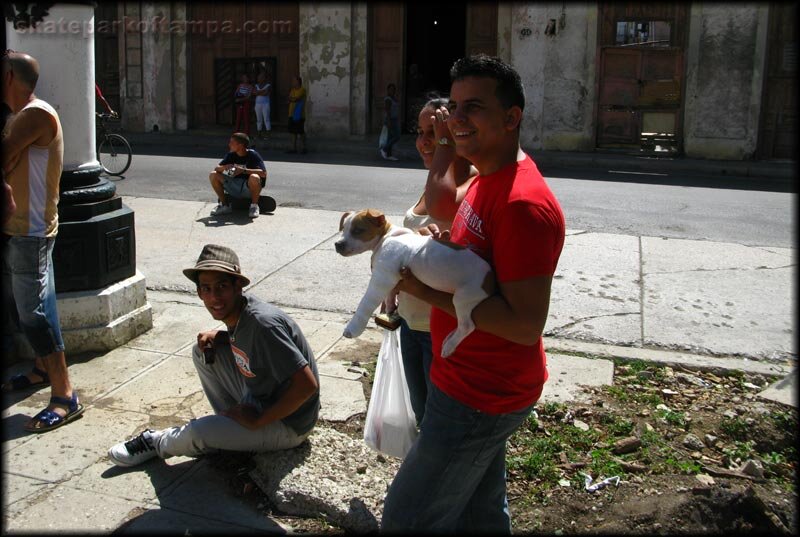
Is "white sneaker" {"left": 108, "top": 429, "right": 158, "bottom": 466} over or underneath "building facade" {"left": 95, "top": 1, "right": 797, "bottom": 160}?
underneath

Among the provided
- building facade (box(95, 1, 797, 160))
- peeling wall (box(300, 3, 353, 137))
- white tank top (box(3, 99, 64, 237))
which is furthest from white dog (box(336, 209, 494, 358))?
peeling wall (box(300, 3, 353, 137))

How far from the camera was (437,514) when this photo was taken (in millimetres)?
2453

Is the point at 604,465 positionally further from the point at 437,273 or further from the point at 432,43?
the point at 432,43

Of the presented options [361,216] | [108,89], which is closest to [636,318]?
[361,216]

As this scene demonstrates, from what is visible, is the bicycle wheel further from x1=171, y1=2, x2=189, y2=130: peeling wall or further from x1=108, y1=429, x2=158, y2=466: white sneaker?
x1=108, y1=429, x2=158, y2=466: white sneaker

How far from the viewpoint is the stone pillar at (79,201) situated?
491cm

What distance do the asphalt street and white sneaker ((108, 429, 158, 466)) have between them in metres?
6.73

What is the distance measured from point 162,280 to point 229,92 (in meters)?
16.3

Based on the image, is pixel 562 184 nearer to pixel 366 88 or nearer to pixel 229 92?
pixel 366 88

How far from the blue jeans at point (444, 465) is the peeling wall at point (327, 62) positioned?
19.0 m

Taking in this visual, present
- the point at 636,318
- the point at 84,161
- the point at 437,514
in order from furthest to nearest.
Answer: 1. the point at 636,318
2. the point at 84,161
3. the point at 437,514

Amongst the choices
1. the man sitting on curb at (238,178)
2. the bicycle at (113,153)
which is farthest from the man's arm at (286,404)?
the bicycle at (113,153)

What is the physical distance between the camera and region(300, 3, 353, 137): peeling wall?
2059cm

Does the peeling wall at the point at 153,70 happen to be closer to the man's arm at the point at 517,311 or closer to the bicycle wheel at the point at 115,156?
the bicycle wheel at the point at 115,156
